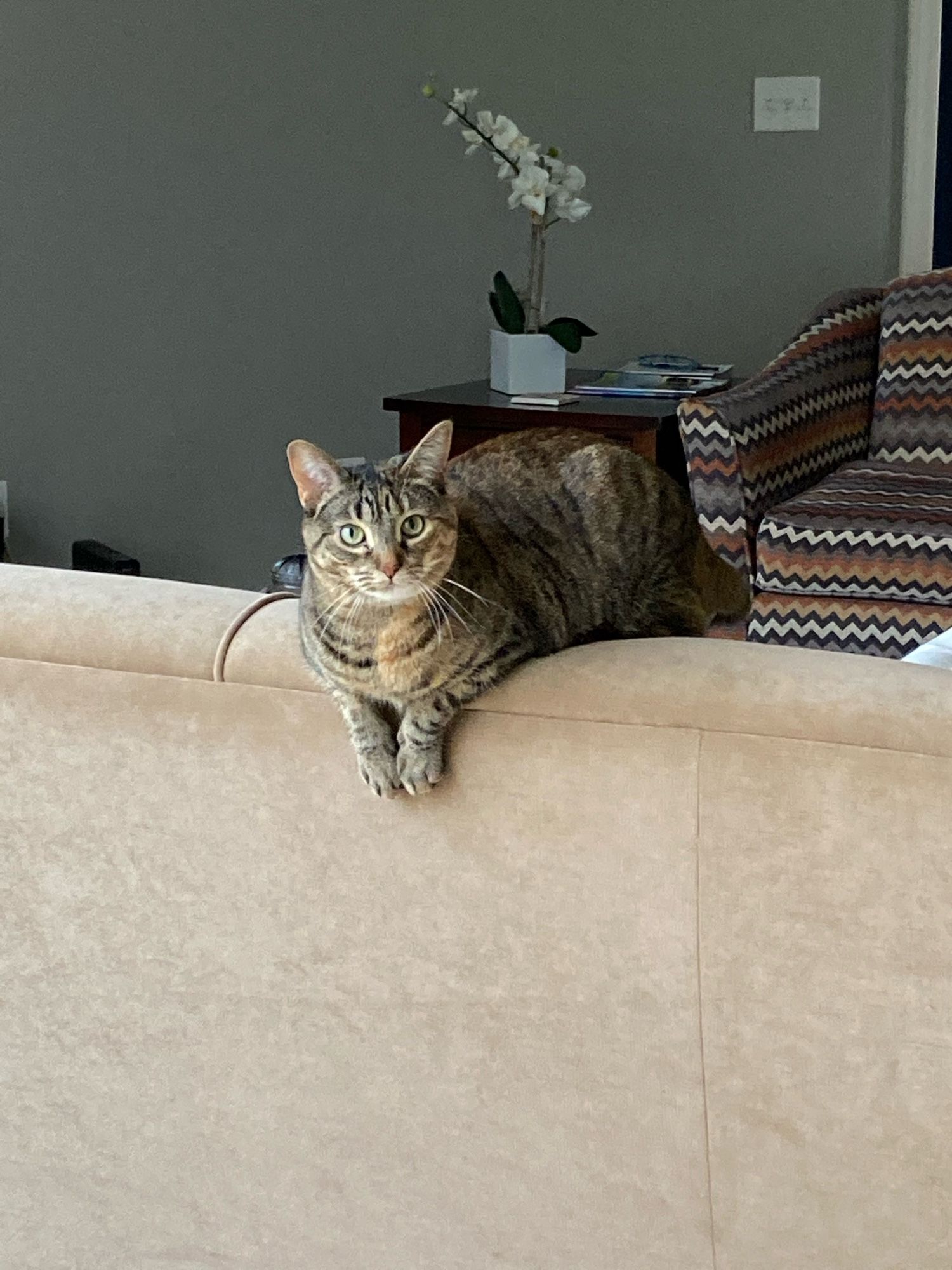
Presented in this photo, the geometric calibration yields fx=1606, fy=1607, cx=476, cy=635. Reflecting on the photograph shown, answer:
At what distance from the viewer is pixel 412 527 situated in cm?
131

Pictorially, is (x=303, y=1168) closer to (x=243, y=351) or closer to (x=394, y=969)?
(x=394, y=969)

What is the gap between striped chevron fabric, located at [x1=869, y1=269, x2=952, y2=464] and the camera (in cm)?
322

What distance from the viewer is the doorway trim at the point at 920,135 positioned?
3.65 metres

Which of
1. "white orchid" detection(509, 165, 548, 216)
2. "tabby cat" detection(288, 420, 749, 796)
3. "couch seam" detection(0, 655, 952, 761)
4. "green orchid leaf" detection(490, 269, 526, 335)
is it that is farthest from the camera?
"green orchid leaf" detection(490, 269, 526, 335)

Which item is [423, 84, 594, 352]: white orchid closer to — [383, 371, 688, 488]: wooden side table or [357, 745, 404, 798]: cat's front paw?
[383, 371, 688, 488]: wooden side table

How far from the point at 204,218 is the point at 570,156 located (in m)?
0.93

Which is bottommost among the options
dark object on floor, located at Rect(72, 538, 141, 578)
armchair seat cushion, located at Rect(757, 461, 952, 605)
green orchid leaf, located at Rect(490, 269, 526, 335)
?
dark object on floor, located at Rect(72, 538, 141, 578)

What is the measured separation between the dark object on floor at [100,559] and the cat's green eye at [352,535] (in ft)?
7.68

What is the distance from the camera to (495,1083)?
3.66 ft

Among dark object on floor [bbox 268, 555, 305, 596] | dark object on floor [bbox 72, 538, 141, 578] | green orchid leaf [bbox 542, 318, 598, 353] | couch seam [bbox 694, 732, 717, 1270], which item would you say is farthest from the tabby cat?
dark object on floor [bbox 72, 538, 141, 578]

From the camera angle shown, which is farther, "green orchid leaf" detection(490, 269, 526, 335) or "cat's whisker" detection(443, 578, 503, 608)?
"green orchid leaf" detection(490, 269, 526, 335)

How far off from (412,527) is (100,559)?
8.38ft

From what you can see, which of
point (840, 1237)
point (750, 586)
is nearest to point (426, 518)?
point (840, 1237)

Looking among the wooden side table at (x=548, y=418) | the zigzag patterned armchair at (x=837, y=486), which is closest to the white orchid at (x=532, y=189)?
the wooden side table at (x=548, y=418)
